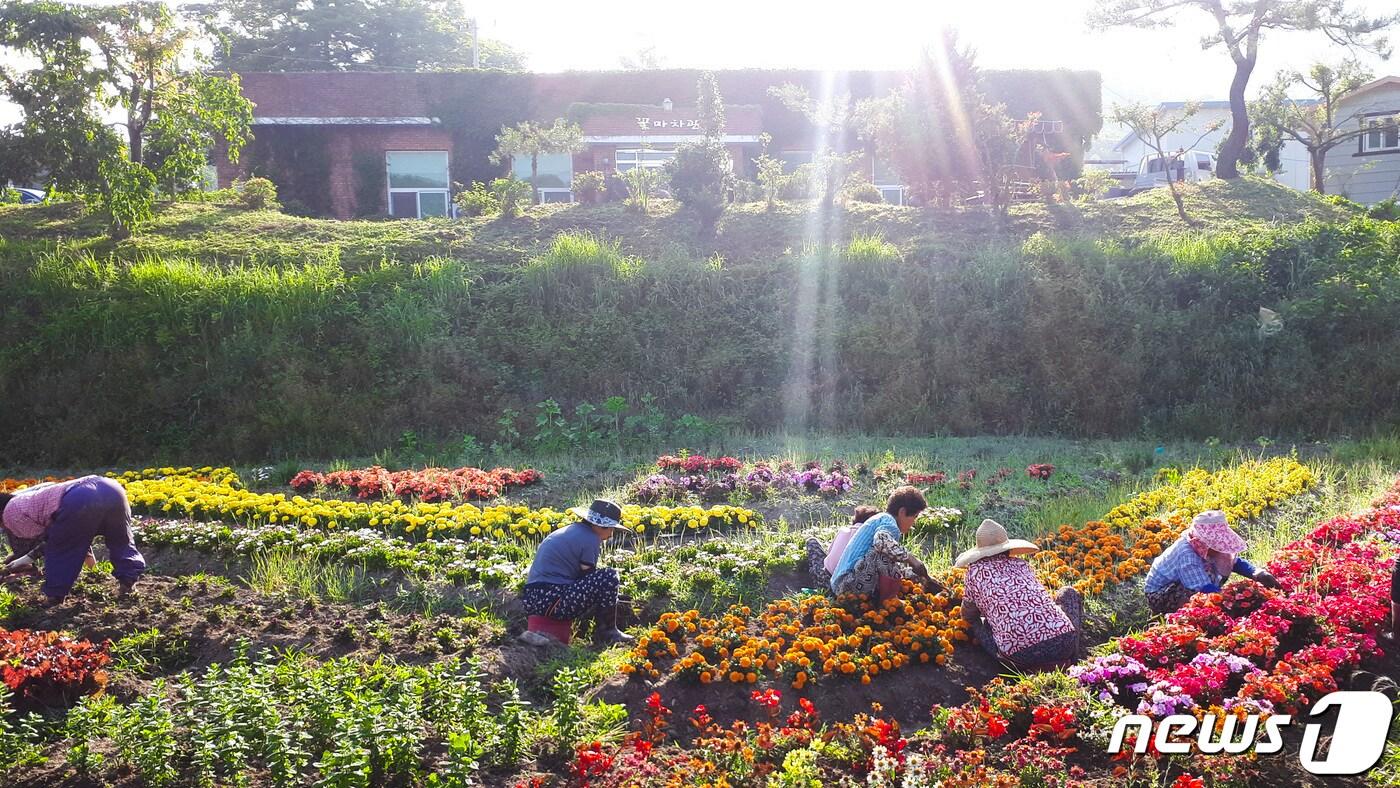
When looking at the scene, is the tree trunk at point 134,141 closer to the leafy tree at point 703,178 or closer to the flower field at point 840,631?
the leafy tree at point 703,178

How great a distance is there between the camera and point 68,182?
16.2m

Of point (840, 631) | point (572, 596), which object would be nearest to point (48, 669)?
point (572, 596)

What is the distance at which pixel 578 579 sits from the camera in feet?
21.2

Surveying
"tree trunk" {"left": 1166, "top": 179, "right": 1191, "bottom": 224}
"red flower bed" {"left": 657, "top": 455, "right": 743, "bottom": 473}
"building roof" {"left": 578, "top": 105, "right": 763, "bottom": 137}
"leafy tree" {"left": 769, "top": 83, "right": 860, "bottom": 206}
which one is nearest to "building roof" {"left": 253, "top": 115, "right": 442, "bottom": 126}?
"building roof" {"left": 578, "top": 105, "right": 763, "bottom": 137}

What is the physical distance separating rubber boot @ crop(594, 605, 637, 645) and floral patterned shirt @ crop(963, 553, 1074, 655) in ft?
6.91

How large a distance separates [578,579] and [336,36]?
39031 mm

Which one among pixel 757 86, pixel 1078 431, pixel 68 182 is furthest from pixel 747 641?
pixel 757 86

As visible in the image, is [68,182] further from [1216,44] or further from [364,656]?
[1216,44]

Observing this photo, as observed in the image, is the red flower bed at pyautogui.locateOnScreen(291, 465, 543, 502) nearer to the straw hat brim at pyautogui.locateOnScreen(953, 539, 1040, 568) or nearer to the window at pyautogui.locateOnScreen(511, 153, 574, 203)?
the straw hat brim at pyautogui.locateOnScreen(953, 539, 1040, 568)

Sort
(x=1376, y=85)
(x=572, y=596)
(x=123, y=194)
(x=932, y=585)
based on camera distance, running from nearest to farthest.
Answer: (x=572, y=596) → (x=932, y=585) → (x=123, y=194) → (x=1376, y=85)

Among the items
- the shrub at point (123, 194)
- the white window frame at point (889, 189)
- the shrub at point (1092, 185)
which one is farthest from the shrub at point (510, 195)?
the shrub at point (1092, 185)

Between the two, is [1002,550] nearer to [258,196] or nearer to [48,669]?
[48,669]

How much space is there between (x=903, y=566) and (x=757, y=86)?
22.6 metres

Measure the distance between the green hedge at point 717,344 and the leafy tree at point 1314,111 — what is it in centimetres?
888
